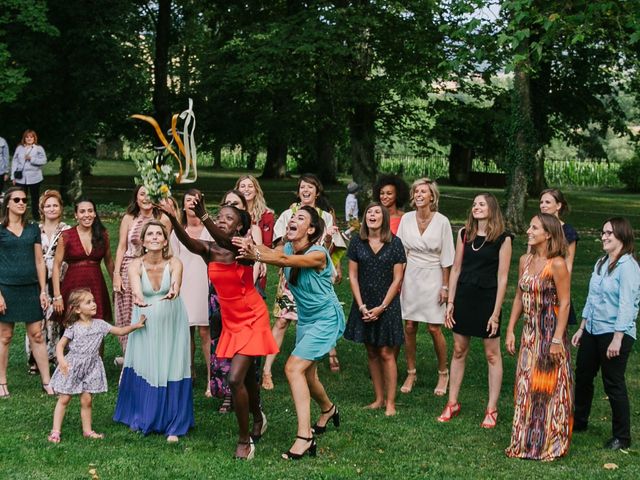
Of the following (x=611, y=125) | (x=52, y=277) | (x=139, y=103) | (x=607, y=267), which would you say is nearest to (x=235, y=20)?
(x=139, y=103)

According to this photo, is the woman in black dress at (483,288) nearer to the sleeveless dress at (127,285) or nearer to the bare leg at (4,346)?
the sleeveless dress at (127,285)

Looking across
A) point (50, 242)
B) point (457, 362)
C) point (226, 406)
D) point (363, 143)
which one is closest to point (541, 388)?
point (457, 362)

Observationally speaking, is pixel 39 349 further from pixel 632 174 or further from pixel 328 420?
pixel 632 174

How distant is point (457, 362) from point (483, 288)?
2.41 feet

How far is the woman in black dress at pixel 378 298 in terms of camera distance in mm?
8836

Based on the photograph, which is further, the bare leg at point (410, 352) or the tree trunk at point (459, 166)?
the tree trunk at point (459, 166)

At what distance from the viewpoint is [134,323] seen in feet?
26.9

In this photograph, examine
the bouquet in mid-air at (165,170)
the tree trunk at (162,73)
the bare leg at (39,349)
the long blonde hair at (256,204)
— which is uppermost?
the tree trunk at (162,73)

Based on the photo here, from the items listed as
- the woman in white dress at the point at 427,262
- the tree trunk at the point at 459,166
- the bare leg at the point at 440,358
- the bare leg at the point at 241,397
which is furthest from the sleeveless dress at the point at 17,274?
the tree trunk at the point at 459,166

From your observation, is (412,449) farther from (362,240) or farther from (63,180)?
(63,180)

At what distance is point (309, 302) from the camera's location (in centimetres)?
760

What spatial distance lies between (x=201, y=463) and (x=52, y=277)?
337 cm

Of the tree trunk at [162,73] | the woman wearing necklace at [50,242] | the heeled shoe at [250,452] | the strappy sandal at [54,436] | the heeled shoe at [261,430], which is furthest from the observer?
the tree trunk at [162,73]

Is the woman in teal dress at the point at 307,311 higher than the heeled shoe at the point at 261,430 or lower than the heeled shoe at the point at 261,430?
higher
